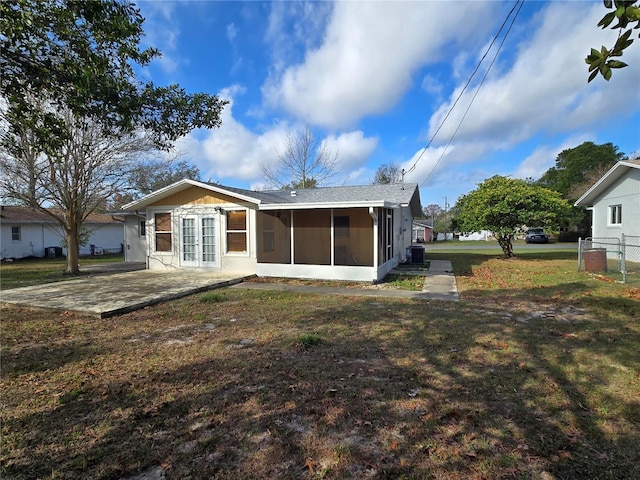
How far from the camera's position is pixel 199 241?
1234cm

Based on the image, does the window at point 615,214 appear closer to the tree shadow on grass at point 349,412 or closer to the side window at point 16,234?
the tree shadow on grass at point 349,412

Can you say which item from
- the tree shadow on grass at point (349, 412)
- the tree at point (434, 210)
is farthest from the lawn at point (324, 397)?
the tree at point (434, 210)

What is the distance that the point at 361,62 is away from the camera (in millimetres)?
10562

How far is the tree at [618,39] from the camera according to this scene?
5.10 feet

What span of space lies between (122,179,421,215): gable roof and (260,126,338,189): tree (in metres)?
11.6

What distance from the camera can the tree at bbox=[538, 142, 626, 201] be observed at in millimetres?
36031

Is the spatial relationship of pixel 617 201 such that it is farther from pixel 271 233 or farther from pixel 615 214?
pixel 271 233

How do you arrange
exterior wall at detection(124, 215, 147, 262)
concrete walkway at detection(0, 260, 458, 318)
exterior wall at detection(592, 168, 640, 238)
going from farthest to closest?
exterior wall at detection(124, 215, 147, 262) → exterior wall at detection(592, 168, 640, 238) → concrete walkway at detection(0, 260, 458, 318)

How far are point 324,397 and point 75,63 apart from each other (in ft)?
16.7

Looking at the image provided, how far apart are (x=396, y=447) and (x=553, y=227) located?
659 inches

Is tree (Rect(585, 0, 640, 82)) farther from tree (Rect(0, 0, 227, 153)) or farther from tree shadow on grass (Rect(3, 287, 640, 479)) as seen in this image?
tree (Rect(0, 0, 227, 153))

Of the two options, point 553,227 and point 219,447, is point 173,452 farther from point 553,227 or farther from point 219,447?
point 553,227

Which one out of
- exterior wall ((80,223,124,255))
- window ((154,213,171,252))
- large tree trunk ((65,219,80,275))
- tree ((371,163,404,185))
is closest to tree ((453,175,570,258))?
window ((154,213,171,252))

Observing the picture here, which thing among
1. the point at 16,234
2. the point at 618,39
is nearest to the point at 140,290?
the point at 618,39
